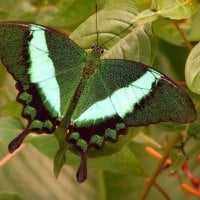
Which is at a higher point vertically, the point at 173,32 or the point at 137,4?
the point at 137,4

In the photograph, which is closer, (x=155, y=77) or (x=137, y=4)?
(x=155, y=77)

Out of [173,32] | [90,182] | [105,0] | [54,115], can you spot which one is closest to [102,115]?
[54,115]

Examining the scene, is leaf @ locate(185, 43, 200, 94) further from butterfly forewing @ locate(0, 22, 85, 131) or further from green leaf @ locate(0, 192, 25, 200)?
green leaf @ locate(0, 192, 25, 200)

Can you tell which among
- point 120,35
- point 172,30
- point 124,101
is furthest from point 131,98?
point 172,30

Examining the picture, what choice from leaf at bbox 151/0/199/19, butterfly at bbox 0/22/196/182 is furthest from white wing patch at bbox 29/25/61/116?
leaf at bbox 151/0/199/19

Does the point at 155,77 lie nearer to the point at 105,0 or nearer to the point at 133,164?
the point at 105,0

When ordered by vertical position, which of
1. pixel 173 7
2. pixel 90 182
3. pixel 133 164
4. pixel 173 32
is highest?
pixel 173 7

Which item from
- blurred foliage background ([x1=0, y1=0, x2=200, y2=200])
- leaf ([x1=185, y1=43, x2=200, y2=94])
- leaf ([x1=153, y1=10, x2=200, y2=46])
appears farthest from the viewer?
leaf ([x1=153, y1=10, x2=200, y2=46])
